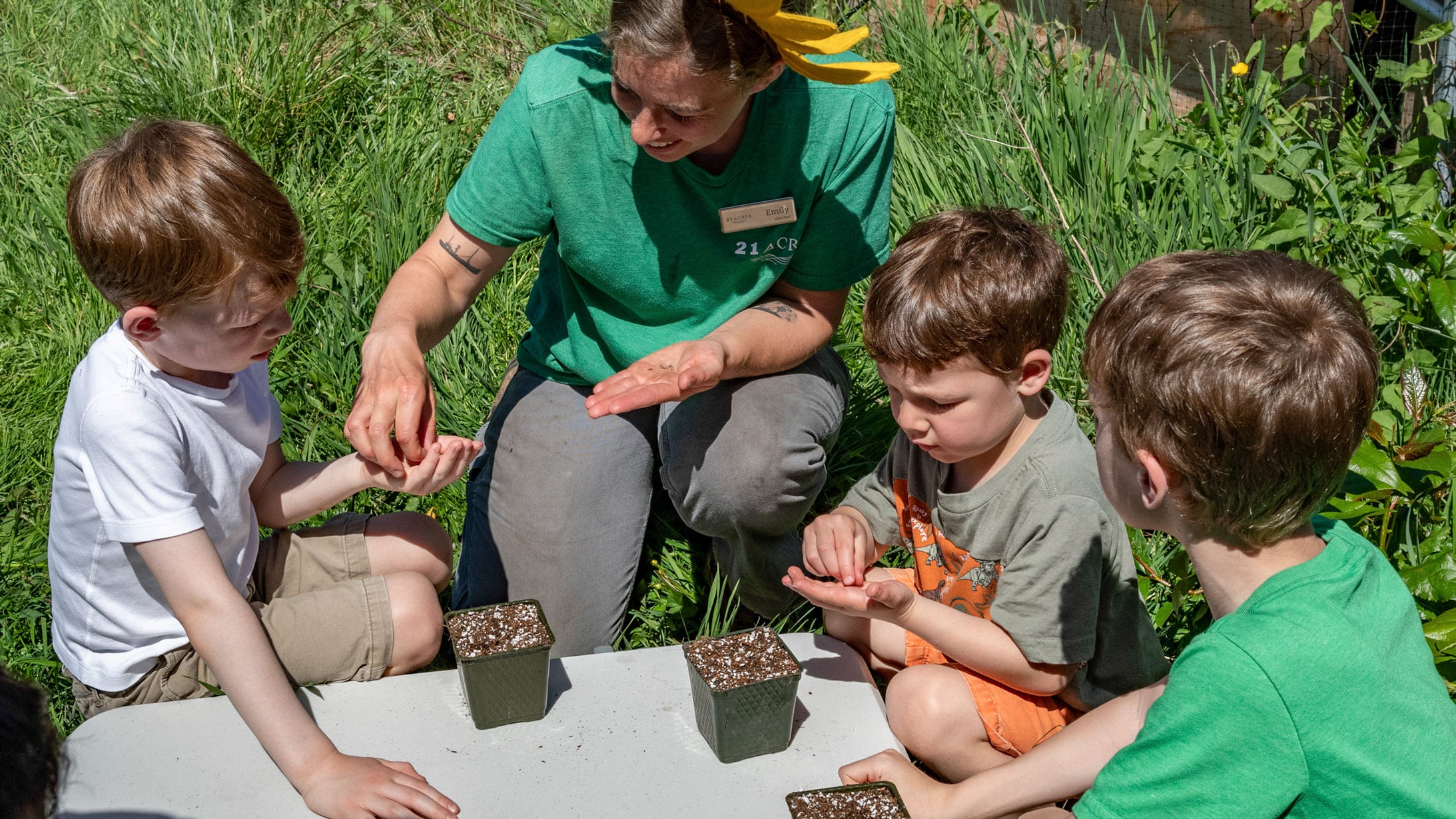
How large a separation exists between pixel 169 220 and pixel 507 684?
0.80m

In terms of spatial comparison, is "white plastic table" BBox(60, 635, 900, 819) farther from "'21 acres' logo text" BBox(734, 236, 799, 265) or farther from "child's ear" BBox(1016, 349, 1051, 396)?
"'21 acres' logo text" BBox(734, 236, 799, 265)

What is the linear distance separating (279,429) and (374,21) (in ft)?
7.69

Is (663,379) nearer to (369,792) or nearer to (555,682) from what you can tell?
(555,682)

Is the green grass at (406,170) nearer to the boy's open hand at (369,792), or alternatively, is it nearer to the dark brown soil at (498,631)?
the dark brown soil at (498,631)

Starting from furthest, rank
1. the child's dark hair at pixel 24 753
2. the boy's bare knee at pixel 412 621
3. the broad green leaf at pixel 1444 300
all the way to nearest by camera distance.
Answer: the broad green leaf at pixel 1444 300, the boy's bare knee at pixel 412 621, the child's dark hair at pixel 24 753

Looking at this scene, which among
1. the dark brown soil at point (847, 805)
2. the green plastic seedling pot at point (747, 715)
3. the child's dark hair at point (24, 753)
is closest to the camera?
the child's dark hair at point (24, 753)

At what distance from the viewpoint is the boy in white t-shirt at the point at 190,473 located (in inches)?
62.0

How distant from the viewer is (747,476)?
6.65ft

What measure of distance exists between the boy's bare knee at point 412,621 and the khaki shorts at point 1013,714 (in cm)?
76

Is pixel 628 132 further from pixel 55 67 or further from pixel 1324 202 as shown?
pixel 55 67

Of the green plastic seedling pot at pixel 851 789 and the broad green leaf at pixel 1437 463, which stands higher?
the green plastic seedling pot at pixel 851 789

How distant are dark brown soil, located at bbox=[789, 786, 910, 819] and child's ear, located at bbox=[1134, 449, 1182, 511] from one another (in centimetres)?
46

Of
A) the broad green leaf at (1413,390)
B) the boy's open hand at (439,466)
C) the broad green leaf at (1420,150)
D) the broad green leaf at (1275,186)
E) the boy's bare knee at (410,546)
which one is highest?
the boy's open hand at (439,466)

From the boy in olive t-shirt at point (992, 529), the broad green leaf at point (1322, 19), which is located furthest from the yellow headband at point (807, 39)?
the broad green leaf at point (1322, 19)
